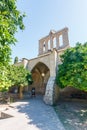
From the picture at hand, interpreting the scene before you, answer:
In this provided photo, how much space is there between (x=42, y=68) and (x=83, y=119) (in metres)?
12.9

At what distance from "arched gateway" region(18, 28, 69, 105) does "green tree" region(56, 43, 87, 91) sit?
2.86 m

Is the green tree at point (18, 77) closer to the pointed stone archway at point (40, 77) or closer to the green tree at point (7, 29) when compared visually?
the pointed stone archway at point (40, 77)

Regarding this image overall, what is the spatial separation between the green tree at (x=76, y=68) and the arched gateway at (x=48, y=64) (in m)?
2.86

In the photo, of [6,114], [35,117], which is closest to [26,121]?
[35,117]

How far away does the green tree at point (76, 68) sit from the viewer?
9553 mm

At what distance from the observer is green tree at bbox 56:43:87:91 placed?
376 inches

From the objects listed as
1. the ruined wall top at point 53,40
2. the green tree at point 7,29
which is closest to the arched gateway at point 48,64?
the ruined wall top at point 53,40

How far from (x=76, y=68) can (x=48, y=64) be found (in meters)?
6.13

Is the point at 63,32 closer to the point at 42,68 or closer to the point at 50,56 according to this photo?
the point at 42,68

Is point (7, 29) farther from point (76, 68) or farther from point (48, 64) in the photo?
point (48, 64)

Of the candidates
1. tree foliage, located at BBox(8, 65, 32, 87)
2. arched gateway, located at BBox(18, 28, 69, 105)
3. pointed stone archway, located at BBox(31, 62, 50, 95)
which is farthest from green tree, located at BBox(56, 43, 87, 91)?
pointed stone archway, located at BBox(31, 62, 50, 95)

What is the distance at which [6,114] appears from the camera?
9.45 metres

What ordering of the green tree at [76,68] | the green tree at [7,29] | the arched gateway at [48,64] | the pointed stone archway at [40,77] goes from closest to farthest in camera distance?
the green tree at [7,29], the green tree at [76,68], the arched gateway at [48,64], the pointed stone archway at [40,77]

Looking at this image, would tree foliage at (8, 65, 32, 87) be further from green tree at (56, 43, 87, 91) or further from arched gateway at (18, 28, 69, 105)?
green tree at (56, 43, 87, 91)
